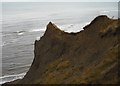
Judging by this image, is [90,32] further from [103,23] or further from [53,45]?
[53,45]

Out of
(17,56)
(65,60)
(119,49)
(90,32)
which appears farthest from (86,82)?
(17,56)

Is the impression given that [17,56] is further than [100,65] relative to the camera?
Yes

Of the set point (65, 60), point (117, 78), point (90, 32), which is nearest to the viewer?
point (117, 78)

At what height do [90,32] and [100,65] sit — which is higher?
[90,32]

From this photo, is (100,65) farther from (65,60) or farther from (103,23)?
(103,23)

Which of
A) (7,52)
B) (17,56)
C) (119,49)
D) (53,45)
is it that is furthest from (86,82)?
(7,52)

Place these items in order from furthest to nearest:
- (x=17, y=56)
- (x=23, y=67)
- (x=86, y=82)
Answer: (x=17, y=56) → (x=23, y=67) → (x=86, y=82)

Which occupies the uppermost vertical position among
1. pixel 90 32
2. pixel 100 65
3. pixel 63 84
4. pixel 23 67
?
pixel 90 32
